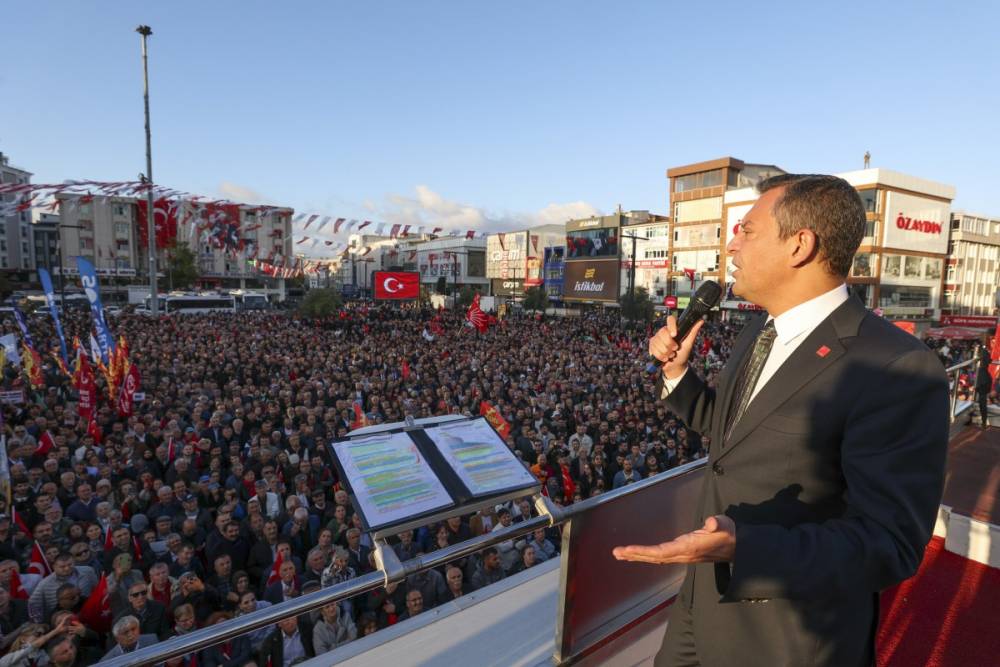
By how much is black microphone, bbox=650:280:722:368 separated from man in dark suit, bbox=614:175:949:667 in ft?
0.82

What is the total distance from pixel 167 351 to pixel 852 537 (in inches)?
710

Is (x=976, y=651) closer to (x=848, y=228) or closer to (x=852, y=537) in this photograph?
(x=852, y=537)

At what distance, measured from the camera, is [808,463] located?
1.28 metres

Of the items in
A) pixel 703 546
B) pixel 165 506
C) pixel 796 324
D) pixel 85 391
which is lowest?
pixel 165 506

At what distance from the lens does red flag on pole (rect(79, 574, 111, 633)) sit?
4.29 meters

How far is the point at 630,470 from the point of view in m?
8.02

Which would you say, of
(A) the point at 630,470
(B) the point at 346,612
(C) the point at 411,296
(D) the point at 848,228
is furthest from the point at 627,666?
(C) the point at 411,296

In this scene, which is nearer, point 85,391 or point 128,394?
point 85,391

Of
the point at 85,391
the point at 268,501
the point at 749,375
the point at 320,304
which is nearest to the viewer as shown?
the point at 749,375

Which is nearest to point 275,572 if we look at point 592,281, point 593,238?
point 592,281

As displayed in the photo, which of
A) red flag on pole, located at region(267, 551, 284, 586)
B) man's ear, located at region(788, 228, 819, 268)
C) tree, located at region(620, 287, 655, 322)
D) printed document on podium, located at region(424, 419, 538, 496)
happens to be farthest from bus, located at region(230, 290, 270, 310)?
man's ear, located at region(788, 228, 819, 268)

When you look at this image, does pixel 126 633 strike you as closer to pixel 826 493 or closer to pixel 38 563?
pixel 38 563

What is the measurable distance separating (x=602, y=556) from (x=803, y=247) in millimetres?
1574

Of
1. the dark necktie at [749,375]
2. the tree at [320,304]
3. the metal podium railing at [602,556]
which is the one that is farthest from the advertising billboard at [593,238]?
the dark necktie at [749,375]
